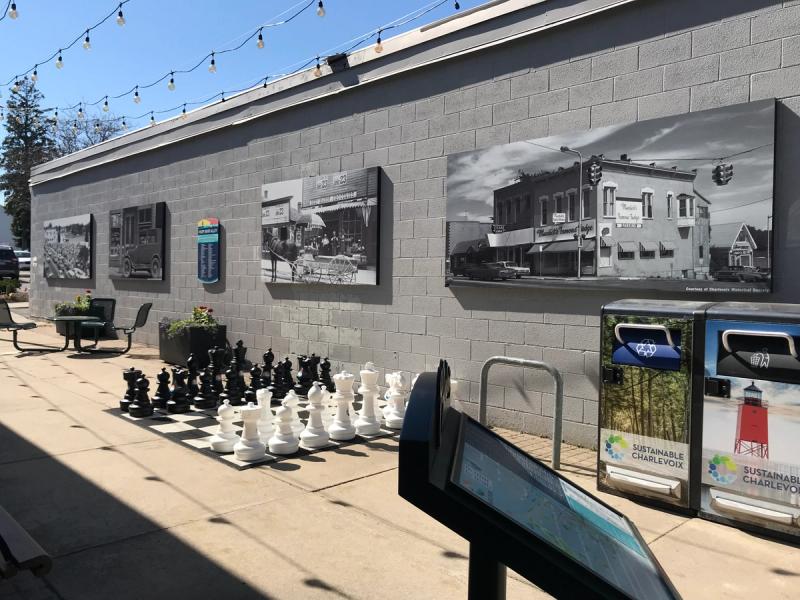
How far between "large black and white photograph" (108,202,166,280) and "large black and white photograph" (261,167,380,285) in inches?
141

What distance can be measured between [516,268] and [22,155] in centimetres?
4736

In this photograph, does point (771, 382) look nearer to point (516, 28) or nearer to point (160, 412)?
point (516, 28)

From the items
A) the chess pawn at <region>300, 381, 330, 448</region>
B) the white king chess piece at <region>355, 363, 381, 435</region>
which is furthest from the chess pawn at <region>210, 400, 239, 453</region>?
the white king chess piece at <region>355, 363, 381, 435</region>

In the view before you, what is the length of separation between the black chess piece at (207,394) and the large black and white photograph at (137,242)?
5.22 m

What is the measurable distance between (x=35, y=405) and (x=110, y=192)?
8.02 meters

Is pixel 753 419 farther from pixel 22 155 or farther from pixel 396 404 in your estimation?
pixel 22 155

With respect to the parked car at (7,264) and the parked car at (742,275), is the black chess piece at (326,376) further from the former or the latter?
the parked car at (7,264)

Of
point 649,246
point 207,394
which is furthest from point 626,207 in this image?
point 207,394

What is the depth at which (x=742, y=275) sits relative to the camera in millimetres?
4918

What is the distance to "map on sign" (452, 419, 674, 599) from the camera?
1.29 m

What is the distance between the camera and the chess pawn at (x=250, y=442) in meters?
5.24

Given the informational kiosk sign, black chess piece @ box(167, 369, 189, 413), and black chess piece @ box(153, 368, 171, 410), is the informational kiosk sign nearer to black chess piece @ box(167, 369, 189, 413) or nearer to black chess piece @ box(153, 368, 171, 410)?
black chess piece @ box(167, 369, 189, 413)

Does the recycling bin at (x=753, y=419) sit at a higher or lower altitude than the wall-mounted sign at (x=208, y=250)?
lower

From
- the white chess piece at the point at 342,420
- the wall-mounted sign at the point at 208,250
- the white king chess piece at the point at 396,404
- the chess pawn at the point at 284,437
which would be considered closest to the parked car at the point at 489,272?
the white king chess piece at the point at 396,404
